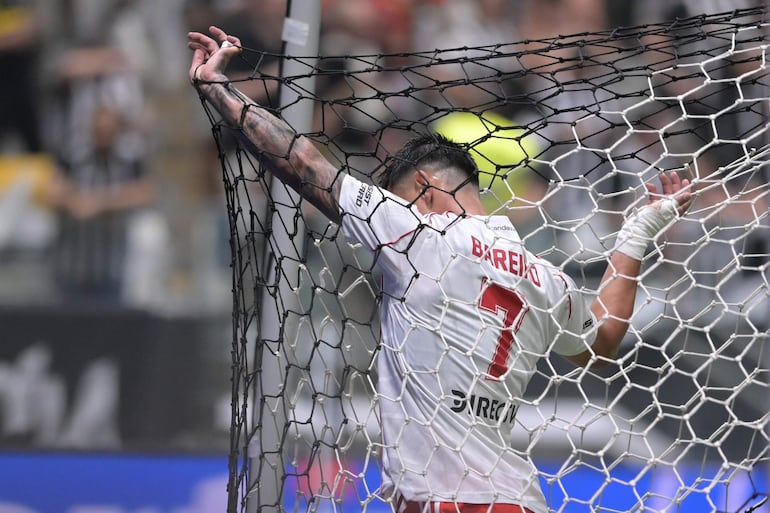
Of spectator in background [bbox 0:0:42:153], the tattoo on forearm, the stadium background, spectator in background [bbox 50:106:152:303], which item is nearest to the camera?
the tattoo on forearm

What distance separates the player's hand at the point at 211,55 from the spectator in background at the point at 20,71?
5.32 m

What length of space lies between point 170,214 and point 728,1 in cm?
450

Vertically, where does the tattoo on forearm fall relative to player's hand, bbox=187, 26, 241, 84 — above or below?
below

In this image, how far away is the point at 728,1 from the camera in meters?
8.32

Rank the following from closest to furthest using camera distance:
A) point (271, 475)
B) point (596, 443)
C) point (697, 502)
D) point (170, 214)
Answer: point (271, 475)
point (697, 502)
point (596, 443)
point (170, 214)

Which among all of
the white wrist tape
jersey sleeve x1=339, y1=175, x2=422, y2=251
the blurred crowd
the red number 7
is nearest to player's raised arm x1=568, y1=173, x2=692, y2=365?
the white wrist tape

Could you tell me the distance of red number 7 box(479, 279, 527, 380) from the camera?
10.1 feet

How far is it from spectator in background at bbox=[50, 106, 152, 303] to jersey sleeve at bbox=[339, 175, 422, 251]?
4838 mm

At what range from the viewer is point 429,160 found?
3.22 m

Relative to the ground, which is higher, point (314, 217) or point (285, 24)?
point (285, 24)

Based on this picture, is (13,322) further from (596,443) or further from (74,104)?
(596,443)

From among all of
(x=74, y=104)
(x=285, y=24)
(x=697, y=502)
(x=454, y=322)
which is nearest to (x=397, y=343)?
(x=454, y=322)

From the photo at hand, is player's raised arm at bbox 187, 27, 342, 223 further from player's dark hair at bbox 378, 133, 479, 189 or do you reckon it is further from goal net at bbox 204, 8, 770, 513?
player's dark hair at bbox 378, 133, 479, 189

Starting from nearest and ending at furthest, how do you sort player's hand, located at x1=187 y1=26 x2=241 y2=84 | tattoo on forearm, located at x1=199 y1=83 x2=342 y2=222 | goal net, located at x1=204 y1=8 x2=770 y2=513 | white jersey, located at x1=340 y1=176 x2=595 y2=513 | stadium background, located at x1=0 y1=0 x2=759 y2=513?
white jersey, located at x1=340 y1=176 x2=595 y2=513 < tattoo on forearm, located at x1=199 y1=83 x2=342 y2=222 < player's hand, located at x1=187 y1=26 x2=241 y2=84 < goal net, located at x1=204 y1=8 x2=770 y2=513 < stadium background, located at x1=0 y1=0 x2=759 y2=513
